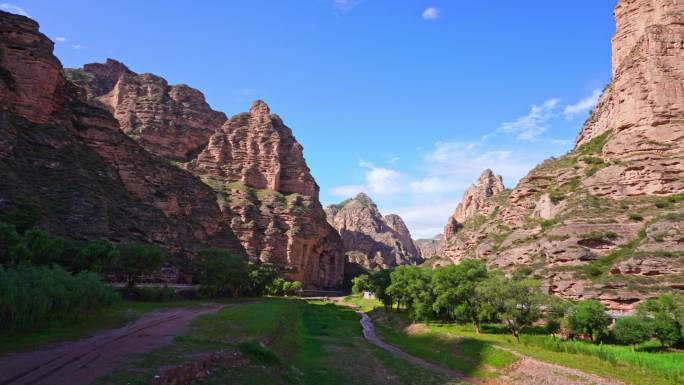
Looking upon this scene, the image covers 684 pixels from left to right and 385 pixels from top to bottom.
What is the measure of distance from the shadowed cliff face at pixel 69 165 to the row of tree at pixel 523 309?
55.1m

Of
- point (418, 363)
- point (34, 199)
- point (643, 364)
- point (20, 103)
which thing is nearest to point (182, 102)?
point (20, 103)

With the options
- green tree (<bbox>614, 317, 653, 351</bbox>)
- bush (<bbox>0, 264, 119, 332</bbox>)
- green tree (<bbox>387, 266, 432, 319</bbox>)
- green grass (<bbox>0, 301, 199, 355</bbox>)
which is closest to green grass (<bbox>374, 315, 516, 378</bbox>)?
green tree (<bbox>387, 266, 432, 319</bbox>)

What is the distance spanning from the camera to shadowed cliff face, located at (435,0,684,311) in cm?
5284

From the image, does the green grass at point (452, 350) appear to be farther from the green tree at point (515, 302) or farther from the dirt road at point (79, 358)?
the dirt road at point (79, 358)

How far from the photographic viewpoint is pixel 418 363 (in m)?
36.6

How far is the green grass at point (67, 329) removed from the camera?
70.4ft

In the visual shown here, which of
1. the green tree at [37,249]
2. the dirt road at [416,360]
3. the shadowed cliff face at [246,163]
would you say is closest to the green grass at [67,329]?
the green tree at [37,249]

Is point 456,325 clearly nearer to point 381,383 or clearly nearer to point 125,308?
point 381,383

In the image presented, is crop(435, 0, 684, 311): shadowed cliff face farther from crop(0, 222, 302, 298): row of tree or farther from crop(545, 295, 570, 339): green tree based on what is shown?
crop(0, 222, 302, 298): row of tree

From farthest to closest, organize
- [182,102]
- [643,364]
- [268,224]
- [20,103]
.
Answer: [182,102] < [268,224] < [20,103] < [643,364]

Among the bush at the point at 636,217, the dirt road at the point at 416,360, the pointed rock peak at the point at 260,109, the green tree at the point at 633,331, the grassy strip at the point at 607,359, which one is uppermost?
the pointed rock peak at the point at 260,109

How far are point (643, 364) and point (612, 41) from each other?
10393 cm

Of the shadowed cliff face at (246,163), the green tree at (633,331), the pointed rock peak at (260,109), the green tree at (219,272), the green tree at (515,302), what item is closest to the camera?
the green tree at (633,331)

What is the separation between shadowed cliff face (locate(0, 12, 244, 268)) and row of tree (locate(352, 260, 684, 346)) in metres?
55.1
